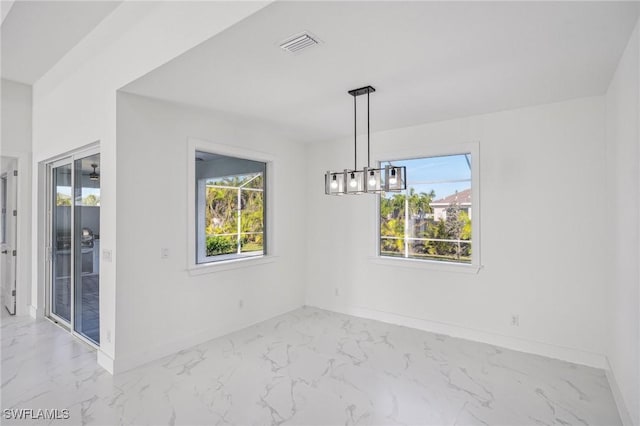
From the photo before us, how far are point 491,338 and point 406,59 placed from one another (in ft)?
10.6

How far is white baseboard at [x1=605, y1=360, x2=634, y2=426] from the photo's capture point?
95.1 inches

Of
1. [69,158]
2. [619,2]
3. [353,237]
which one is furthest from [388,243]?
[69,158]

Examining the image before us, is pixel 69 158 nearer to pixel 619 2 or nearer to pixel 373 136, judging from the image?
pixel 373 136

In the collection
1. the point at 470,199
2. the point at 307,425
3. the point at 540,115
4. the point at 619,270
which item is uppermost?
the point at 540,115

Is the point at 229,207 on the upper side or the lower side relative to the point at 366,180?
lower

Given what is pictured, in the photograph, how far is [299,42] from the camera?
2.26 m

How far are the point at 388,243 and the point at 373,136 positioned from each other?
1545mm

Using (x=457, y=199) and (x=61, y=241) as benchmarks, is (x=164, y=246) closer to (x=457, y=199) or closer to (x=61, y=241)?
(x=61, y=241)

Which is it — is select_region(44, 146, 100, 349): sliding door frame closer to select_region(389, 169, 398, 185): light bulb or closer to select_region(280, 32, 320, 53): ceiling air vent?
select_region(280, 32, 320, 53): ceiling air vent

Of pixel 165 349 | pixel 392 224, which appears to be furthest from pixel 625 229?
pixel 165 349

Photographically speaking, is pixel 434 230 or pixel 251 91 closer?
pixel 251 91

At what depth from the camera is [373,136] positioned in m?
4.85

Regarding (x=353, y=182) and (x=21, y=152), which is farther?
(x=21, y=152)

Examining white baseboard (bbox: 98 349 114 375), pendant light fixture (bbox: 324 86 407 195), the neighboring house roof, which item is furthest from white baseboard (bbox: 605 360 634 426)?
white baseboard (bbox: 98 349 114 375)
